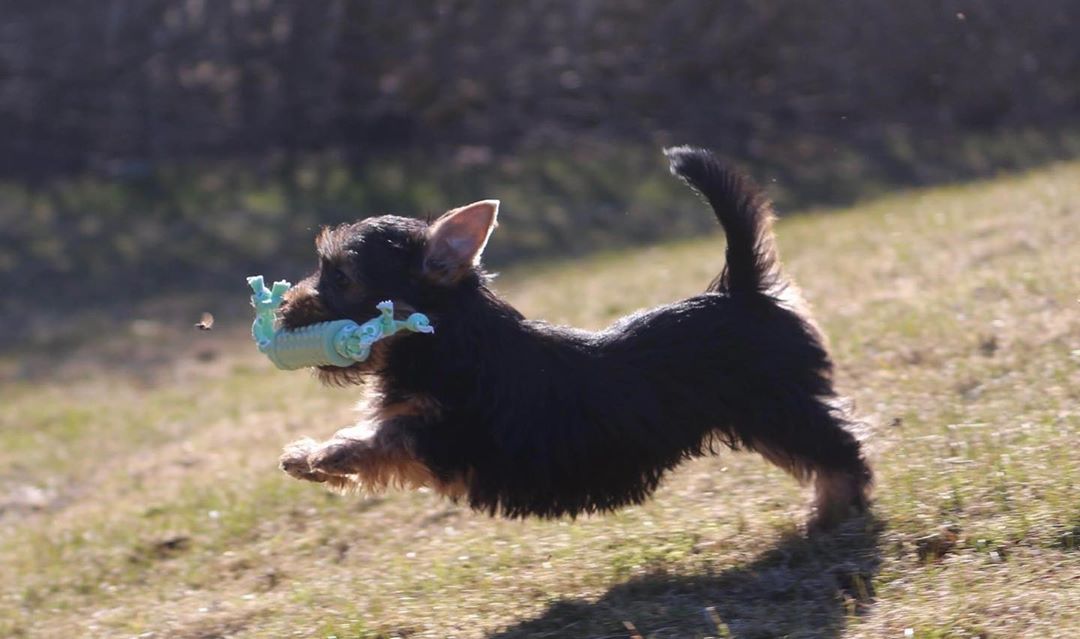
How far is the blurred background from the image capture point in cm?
1681

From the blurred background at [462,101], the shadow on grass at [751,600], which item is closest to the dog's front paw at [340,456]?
the shadow on grass at [751,600]

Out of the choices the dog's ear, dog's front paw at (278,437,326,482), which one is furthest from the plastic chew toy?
dog's front paw at (278,437,326,482)

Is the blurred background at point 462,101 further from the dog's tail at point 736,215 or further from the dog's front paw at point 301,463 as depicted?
the dog's front paw at point 301,463

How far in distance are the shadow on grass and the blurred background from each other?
10975mm

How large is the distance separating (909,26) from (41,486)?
12428 millimetres

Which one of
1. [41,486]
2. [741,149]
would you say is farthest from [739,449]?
[741,149]

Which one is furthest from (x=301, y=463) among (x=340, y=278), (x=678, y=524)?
(x=678, y=524)

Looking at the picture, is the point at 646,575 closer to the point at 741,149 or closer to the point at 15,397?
the point at 15,397

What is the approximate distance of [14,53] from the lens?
61.3 feet

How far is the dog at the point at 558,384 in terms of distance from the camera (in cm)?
527

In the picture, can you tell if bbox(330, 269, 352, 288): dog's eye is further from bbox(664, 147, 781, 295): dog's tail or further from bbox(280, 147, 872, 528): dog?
bbox(664, 147, 781, 295): dog's tail

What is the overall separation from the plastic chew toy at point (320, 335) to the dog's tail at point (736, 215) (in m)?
1.25

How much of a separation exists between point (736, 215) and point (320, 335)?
5.68 feet

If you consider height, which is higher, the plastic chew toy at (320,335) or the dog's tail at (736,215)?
the dog's tail at (736,215)
